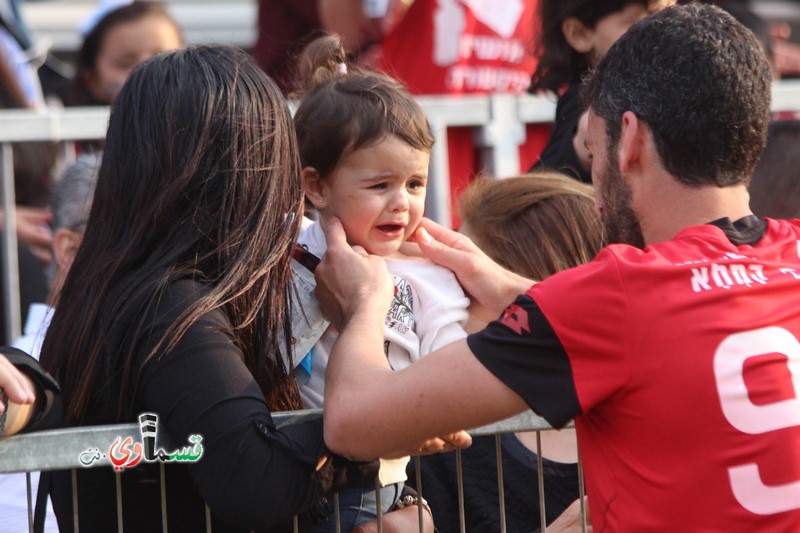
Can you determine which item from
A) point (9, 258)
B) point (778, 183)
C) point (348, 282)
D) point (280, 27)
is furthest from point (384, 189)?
point (280, 27)

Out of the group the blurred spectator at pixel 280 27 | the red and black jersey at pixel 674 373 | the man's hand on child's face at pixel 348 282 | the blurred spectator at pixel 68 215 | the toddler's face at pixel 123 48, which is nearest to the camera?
the red and black jersey at pixel 674 373

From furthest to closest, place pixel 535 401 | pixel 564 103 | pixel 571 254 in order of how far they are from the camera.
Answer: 1. pixel 564 103
2. pixel 571 254
3. pixel 535 401

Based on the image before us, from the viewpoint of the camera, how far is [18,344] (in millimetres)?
3746

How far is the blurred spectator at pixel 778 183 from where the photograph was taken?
368 cm

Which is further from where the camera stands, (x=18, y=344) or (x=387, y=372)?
(x=18, y=344)

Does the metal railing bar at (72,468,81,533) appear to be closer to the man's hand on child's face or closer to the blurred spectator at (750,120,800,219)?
the man's hand on child's face

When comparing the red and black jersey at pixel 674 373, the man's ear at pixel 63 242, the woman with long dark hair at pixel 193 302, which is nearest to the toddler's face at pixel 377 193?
the woman with long dark hair at pixel 193 302

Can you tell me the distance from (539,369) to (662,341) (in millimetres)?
225

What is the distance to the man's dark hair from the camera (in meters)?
2.41

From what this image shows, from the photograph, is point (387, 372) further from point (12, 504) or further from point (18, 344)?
point (18, 344)

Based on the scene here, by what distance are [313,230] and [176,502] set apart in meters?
0.90

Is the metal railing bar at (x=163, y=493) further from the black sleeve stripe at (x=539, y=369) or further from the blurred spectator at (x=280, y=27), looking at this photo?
the blurred spectator at (x=280, y=27)

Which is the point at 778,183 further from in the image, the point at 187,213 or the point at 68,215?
the point at 68,215

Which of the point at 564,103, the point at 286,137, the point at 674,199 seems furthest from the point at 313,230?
the point at 564,103
